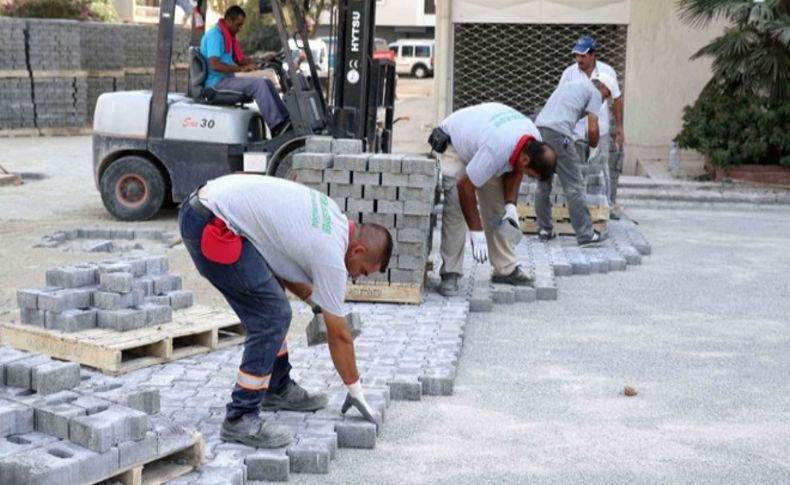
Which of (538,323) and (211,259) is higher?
(211,259)

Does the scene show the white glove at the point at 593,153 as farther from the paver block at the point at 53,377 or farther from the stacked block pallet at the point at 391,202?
the paver block at the point at 53,377

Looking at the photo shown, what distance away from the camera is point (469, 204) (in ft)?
28.5

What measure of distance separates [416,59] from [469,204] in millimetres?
42718

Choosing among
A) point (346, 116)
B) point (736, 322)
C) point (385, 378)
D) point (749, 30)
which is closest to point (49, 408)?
point (385, 378)

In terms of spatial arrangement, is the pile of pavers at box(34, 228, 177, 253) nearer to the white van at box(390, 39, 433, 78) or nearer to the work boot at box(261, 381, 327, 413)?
the work boot at box(261, 381, 327, 413)

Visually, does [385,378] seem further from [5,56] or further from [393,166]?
[5,56]

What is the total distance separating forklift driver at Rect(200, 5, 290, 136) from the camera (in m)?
11.9

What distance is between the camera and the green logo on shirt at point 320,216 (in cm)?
502

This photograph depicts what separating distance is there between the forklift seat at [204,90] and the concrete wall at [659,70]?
24.3 ft

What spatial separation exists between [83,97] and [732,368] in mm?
18938

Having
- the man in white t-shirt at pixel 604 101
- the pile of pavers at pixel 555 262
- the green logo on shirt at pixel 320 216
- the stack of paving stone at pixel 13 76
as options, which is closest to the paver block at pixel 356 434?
the green logo on shirt at pixel 320 216

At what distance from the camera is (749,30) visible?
15711mm

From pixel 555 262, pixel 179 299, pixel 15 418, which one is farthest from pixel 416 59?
pixel 15 418

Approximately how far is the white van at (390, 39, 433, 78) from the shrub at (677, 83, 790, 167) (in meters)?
34.6
